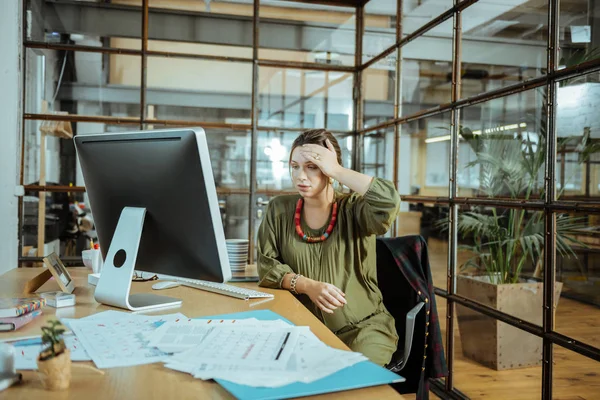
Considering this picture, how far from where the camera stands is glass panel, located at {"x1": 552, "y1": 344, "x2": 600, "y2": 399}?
166 centimetres

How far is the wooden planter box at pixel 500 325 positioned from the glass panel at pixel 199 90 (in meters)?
1.96

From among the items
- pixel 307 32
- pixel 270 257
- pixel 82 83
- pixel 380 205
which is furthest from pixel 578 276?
pixel 82 83

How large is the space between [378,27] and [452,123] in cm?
130

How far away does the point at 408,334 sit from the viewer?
1656mm

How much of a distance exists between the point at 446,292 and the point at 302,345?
5.28 feet

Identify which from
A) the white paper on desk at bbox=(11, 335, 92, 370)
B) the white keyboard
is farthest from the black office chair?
the white paper on desk at bbox=(11, 335, 92, 370)

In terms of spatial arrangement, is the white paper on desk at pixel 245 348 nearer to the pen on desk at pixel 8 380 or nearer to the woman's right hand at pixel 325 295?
the pen on desk at pixel 8 380

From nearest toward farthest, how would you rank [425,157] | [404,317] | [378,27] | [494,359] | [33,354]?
[33,354] < [404,317] < [494,359] < [425,157] < [378,27]

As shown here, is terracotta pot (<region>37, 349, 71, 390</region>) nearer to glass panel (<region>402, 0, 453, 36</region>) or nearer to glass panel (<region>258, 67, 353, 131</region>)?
glass panel (<region>402, 0, 453, 36</region>)

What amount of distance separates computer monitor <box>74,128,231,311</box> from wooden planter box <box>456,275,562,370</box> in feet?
4.02

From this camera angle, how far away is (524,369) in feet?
6.82

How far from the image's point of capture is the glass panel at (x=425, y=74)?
101 inches

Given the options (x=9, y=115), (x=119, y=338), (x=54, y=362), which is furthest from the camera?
(x=9, y=115)

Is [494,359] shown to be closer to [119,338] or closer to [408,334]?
[408,334]
